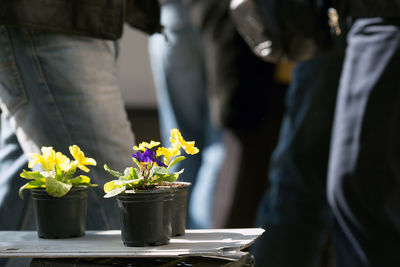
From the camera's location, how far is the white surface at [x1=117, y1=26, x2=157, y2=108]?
5312 mm

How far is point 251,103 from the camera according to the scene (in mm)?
2688

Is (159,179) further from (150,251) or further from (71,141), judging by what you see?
(71,141)

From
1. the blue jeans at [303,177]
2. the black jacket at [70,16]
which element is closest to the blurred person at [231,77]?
the blue jeans at [303,177]

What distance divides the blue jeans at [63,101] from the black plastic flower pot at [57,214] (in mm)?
279

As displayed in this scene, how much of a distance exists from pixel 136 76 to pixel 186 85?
2147mm

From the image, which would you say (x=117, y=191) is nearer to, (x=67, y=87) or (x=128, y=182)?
(x=128, y=182)

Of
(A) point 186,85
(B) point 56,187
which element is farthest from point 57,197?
(A) point 186,85

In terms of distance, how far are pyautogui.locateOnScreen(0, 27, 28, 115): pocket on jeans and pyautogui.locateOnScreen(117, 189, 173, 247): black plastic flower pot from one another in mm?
492

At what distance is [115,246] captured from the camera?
4.00 feet

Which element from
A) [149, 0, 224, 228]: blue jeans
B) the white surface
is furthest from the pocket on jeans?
the white surface

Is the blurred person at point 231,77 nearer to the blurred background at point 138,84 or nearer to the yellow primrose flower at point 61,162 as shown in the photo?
the yellow primrose flower at point 61,162

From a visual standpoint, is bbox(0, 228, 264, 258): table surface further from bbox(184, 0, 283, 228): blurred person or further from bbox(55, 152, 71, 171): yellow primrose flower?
bbox(184, 0, 283, 228): blurred person

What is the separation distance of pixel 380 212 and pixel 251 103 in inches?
35.2

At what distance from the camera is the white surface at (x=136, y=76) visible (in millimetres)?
5312
